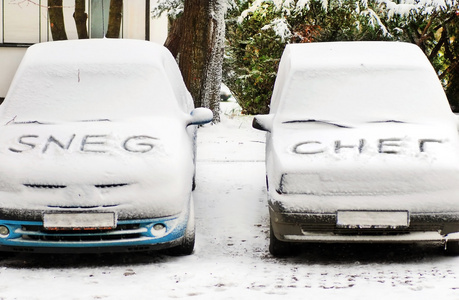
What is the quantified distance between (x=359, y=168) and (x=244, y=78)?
12.2m

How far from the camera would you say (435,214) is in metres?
6.39

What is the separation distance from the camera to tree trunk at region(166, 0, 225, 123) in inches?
579

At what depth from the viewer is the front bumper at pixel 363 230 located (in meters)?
6.39

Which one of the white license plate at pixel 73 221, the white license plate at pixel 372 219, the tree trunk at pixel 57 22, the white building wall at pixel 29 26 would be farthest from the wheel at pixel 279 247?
the white building wall at pixel 29 26

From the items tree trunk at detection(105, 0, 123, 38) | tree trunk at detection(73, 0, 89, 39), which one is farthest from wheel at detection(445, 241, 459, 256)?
tree trunk at detection(73, 0, 89, 39)

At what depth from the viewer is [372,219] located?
638 centimetres

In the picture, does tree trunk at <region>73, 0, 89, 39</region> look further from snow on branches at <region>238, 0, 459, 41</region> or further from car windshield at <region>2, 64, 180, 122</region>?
car windshield at <region>2, 64, 180, 122</region>

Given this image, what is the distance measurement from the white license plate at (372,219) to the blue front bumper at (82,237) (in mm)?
1337

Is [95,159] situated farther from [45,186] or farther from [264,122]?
[264,122]

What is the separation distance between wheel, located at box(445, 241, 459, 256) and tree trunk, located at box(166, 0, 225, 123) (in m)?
8.53

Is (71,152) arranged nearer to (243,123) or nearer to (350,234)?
(350,234)

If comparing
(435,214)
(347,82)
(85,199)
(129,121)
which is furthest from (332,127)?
(85,199)

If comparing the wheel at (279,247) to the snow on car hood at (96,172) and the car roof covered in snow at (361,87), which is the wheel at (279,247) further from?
the car roof covered in snow at (361,87)

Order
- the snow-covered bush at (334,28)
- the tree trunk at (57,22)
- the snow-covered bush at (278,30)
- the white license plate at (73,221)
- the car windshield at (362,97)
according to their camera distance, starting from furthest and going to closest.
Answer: the snow-covered bush at (278,30) → the tree trunk at (57,22) → the snow-covered bush at (334,28) → the car windshield at (362,97) → the white license plate at (73,221)
